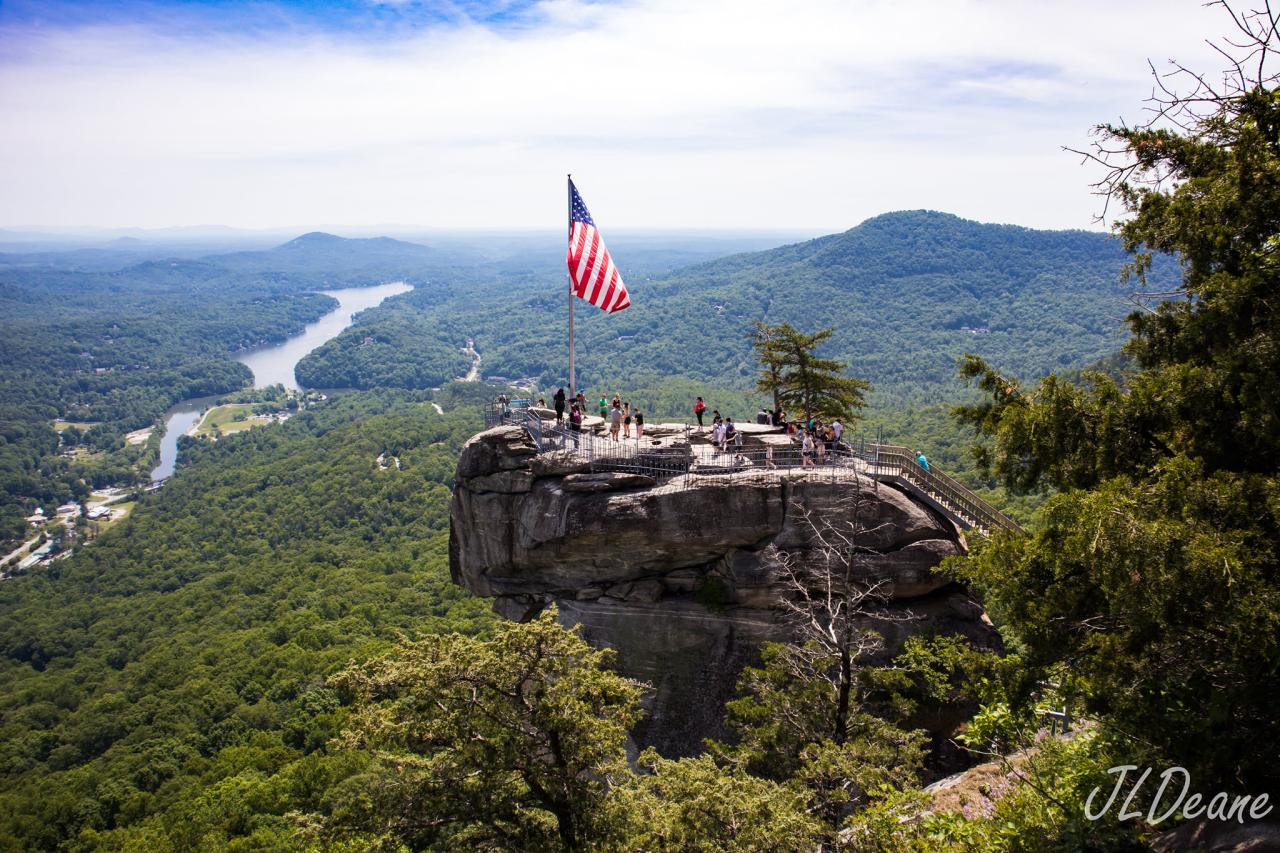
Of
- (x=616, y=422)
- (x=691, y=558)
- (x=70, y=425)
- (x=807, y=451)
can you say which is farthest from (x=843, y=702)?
(x=70, y=425)

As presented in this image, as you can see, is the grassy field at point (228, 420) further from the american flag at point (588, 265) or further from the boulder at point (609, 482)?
the boulder at point (609, 482)

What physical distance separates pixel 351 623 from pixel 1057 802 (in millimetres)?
58405

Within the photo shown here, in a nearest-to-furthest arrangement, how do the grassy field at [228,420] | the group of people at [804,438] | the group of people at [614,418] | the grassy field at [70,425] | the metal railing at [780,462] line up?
the metal railing at [780,462]
the group of people at [804,438]
the group of people at [614,418]
the grassy field at [228,420]
the grassy field at [70,425]

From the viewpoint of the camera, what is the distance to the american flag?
70.0 feet

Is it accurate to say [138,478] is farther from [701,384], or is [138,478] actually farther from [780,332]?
[780,332]

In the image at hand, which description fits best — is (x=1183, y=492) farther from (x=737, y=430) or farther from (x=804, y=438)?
(x=737, y=430)

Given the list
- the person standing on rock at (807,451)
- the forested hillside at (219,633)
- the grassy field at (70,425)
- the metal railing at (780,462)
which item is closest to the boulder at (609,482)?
the metal railing at (780,462)

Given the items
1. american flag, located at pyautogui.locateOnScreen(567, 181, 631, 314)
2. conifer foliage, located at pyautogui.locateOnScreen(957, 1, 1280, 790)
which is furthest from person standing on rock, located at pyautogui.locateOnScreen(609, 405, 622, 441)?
conifer foliage, located at pyautogui.locateOnScreen(957, 1, 1280, 790)

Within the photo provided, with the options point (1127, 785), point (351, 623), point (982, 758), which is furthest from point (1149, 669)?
point (351, 623)

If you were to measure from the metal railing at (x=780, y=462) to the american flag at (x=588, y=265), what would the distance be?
4117 millimetres

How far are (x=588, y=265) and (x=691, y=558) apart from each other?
29.1 ft

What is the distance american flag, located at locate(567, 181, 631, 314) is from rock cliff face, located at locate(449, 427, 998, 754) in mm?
4760

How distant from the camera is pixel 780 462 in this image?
20.5 m

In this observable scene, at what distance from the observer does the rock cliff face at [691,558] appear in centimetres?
1922
